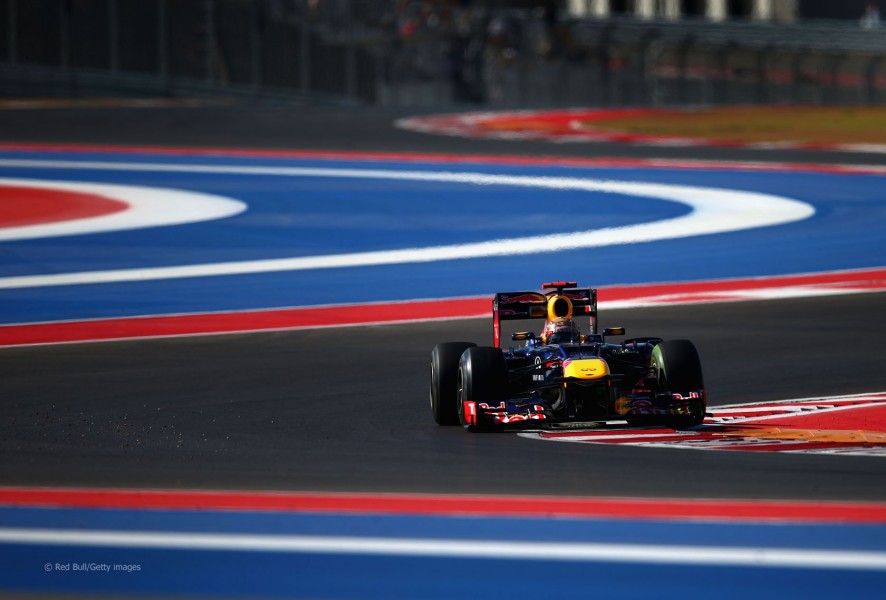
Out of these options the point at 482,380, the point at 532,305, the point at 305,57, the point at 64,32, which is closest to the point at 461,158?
the point at 64,32

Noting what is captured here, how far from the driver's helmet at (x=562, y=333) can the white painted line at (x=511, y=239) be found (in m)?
8.84

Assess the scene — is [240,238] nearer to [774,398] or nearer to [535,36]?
[774,398]

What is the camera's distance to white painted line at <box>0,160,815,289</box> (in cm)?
1945

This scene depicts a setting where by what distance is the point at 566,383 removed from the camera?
10.1 metres

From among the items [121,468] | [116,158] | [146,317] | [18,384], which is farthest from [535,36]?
[121,468]

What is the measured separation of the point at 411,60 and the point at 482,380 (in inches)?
1485

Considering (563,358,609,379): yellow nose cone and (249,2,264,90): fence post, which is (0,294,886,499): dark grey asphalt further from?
(249,2,264,90): fence post

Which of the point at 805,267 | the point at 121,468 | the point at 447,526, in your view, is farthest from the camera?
the point at 805,267

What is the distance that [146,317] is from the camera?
16.3 m

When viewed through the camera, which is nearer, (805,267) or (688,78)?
(805,267)

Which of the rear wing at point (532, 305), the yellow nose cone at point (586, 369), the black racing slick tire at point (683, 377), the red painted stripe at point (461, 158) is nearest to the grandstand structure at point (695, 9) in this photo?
the red painted stripe at point (461, 158)

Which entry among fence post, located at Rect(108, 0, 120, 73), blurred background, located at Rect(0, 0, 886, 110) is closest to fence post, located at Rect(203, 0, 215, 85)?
blurred background, located at Rect(0, 0, 886, 110)

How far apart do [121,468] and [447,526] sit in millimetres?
2062

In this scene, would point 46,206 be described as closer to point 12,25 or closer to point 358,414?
point 12,25
